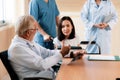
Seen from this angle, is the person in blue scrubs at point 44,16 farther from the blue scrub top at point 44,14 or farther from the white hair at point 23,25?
the white hair at point 23,25

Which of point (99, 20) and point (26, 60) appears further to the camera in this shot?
point (99, 20)

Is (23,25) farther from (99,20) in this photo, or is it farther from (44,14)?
(99,20)

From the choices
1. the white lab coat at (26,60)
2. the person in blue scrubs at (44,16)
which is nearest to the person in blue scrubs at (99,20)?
the person in blue scrubs at (44,16)

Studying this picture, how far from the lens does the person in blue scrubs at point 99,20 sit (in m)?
3.85

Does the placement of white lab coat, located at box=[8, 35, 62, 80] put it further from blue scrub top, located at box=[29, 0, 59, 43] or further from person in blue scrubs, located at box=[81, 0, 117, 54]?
person in blue scrubs, located at box=[81, 0, 117, 54]

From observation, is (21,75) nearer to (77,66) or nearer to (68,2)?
(77,66)

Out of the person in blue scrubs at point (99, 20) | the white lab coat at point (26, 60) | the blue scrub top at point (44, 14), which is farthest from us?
the person in blue scrubs at point (99, 20)

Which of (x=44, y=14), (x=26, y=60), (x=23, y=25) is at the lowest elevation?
(x=26, y=60)

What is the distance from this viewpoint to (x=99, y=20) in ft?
12.7

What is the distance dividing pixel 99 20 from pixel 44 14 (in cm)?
99

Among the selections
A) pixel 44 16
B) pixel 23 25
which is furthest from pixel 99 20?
pixel 23 25

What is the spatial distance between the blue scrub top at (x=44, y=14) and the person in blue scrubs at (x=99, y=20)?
767 mm

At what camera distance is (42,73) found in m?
2.12

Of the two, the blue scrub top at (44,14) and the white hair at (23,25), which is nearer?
the white hair at (23,25)
